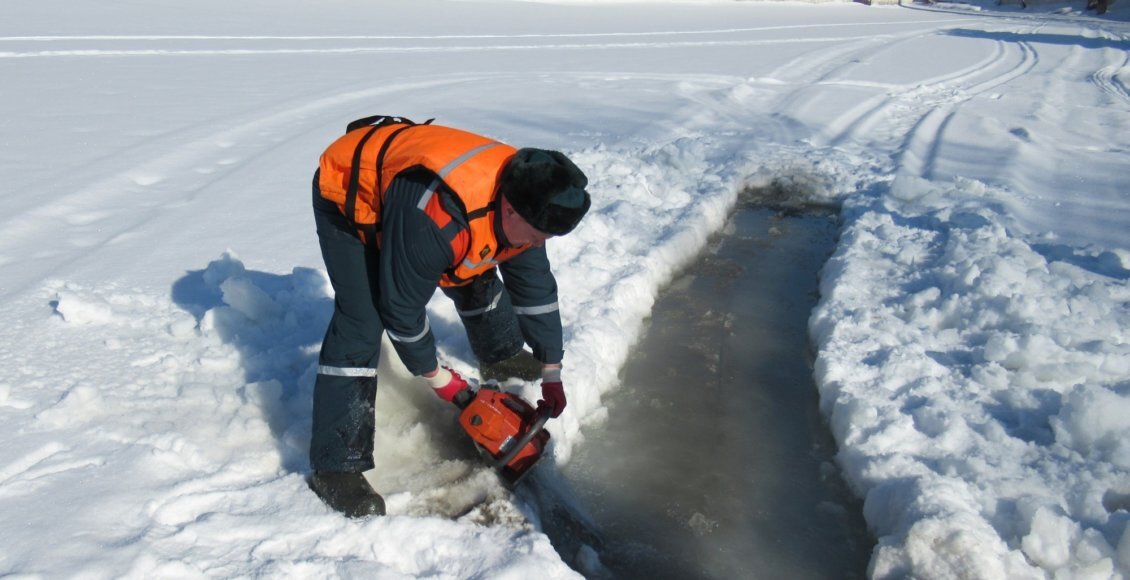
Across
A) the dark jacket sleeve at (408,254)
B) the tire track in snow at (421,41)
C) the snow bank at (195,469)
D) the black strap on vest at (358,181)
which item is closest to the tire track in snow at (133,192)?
the snow bank at (195,469)

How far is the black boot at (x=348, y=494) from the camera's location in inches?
104

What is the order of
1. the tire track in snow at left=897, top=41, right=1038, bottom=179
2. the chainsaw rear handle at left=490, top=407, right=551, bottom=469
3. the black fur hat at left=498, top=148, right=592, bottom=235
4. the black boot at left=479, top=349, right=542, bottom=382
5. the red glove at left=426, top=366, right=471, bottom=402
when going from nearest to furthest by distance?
the black fur hat at left=498, top=148, right=592, bottom=235, the chainsaw rear handle at left=490, top=407, right=551, bottom=469, the red glove at left=426, top=366, right=471, bottom=402, the black boot at left=479, top=349, right=542, bottom=382, the tire track in snow at left=897, top=41, right=1038, bottom=179

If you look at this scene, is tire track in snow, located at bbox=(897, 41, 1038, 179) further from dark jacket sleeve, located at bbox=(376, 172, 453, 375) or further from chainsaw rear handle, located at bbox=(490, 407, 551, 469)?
dark jacket sleeve, located at bbox=(376, 172, 453, 375)

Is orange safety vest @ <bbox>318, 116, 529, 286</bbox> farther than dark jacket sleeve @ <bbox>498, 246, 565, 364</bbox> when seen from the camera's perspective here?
No

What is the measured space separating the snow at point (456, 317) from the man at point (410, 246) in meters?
0.25

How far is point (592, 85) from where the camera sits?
10156mm

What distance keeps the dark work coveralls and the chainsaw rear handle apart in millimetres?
306

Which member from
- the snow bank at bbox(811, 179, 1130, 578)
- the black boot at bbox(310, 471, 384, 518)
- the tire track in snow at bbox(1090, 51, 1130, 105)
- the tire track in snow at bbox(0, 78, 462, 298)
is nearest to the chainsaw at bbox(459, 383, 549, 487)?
the black boot at bbox(310, 471, 384, 518)

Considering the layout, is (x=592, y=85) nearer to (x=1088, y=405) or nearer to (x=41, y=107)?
(x=41, y=107)

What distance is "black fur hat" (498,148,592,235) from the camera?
2336 mm

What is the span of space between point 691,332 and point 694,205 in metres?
1.73

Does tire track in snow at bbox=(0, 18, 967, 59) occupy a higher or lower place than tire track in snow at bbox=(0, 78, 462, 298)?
higher

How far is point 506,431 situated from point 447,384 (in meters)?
0.29

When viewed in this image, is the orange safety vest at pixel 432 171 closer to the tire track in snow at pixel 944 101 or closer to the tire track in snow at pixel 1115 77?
the tire track in snow at pixel 944 101
